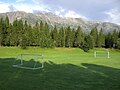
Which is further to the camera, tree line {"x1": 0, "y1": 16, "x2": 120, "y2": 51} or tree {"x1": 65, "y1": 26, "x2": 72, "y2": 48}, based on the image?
tree {"x1": 65, "y1": 26, "x2": 72, "y2": 48}

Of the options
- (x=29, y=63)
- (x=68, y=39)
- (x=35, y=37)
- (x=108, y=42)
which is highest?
(x=35, y=37)

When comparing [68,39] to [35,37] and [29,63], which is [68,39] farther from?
[29,63]

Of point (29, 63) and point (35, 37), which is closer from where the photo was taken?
point (29, 63)

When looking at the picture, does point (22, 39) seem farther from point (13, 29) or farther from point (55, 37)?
point (55, 37)

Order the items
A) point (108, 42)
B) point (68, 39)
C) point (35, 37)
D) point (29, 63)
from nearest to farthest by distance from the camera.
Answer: point (29, 63) < point (35, 37) < point (68, 39) < point (108, 42)

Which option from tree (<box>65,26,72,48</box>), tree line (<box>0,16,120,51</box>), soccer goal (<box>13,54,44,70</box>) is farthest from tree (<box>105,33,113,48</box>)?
soccer goal (<box>13,54,44,70</box>)

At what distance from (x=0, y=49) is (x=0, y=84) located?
63.4 meters

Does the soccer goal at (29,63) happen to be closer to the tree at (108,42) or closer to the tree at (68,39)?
the tree at (68,39)

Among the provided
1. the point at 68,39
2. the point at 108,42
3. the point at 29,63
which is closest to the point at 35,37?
the point at 68,39

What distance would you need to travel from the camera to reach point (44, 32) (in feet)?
327

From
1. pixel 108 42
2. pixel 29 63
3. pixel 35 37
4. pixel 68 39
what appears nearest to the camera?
pixel 29 63

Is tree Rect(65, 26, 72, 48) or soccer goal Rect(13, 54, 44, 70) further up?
tree Rect(65, 26, 72, 48)

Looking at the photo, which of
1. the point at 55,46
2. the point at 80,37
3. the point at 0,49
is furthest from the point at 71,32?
the point at 0,49

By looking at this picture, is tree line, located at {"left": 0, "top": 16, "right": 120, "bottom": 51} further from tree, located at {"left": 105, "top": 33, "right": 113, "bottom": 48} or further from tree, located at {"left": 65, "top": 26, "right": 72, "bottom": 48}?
tree, located at {"left": 105, "top": 33, "right": 113, "bottom": 48}
